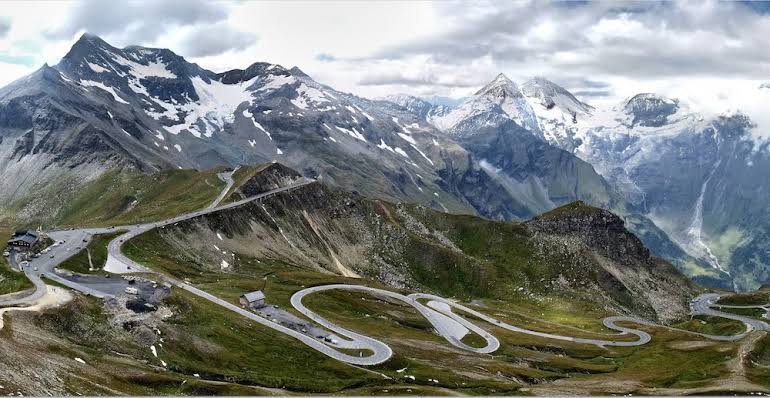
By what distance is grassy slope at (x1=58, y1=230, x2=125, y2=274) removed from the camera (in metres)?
143

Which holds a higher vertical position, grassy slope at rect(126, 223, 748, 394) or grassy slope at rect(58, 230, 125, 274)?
grassy slope at rect(58, 230, 125, 274)

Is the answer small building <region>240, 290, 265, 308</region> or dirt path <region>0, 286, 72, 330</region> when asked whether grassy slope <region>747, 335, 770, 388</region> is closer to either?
small building <region>240, 290, 265, 308</region>

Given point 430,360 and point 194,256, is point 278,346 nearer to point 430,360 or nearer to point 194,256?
point 430,360

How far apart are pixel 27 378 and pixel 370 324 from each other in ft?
330

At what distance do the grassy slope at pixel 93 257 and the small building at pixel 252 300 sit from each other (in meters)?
32.8

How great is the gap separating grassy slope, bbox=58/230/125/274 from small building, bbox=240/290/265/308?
32757mm

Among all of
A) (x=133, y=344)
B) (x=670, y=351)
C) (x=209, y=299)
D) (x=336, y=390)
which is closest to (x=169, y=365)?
(x=133, y=344)

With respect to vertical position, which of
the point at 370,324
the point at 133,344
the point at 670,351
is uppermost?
the point at 133,344

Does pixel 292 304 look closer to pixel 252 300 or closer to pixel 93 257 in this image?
pixel 252 300

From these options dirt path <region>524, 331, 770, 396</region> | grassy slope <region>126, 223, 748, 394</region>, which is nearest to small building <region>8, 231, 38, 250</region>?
grassy slope <region>126, 223, 748, 394</region>

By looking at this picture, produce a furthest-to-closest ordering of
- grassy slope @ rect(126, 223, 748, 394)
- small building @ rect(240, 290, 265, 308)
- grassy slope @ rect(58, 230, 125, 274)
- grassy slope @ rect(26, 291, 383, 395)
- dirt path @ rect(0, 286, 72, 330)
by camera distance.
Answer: small building @ rect(240, 290, 265, 308)
grassy slope @ rect(58, 230, 125, 274)
grassy slope @ rect(126, 223, 748, 394)
dirt path @ rect(0, 286, 72, 330)
grassy slope @ rect(26, 291, 383, 395)

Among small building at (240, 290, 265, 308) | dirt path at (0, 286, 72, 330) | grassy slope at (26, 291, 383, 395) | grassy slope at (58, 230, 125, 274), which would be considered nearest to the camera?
grassy slope at (26, 291, 383, 395)

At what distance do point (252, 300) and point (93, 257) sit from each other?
42338 millimetres

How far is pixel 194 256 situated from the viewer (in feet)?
644
